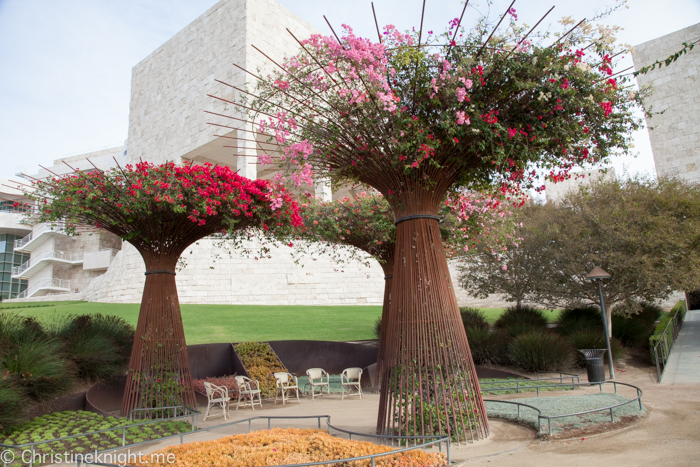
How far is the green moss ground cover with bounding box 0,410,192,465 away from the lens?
5.29 m

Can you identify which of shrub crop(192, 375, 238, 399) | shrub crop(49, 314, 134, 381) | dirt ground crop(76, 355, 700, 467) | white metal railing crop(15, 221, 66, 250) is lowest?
dirt ground crop(76, 355, 700, 467)

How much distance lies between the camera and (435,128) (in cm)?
544

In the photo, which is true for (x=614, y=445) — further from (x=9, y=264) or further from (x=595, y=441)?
(x=9, y=264)

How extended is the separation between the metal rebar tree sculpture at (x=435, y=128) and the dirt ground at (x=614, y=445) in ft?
1.63

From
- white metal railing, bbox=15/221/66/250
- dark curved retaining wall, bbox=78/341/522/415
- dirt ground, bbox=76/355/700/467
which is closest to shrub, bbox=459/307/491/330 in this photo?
dark curved retaining wall, bbox=78/341/522/415

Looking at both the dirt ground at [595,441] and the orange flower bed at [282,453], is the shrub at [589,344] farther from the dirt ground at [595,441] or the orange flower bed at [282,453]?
the orange flower bed at [282,453]

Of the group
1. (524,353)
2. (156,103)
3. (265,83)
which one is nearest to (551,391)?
(524,353)

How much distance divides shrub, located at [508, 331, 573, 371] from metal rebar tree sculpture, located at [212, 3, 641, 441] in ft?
22.5

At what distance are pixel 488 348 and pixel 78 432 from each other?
9737 mm

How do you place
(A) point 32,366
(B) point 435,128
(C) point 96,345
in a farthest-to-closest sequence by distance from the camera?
(C) point 96,345 → (A) point 32,366 → (B) point 435,128

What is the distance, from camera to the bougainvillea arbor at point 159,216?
694cm

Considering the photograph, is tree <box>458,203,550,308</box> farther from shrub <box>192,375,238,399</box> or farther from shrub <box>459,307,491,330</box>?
shrub <box>192,375,238,399</box>

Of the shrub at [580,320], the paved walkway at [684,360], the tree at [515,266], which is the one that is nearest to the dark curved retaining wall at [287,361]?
the paved walkway at [684,360]

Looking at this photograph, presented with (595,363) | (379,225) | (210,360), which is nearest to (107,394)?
(210,360)
